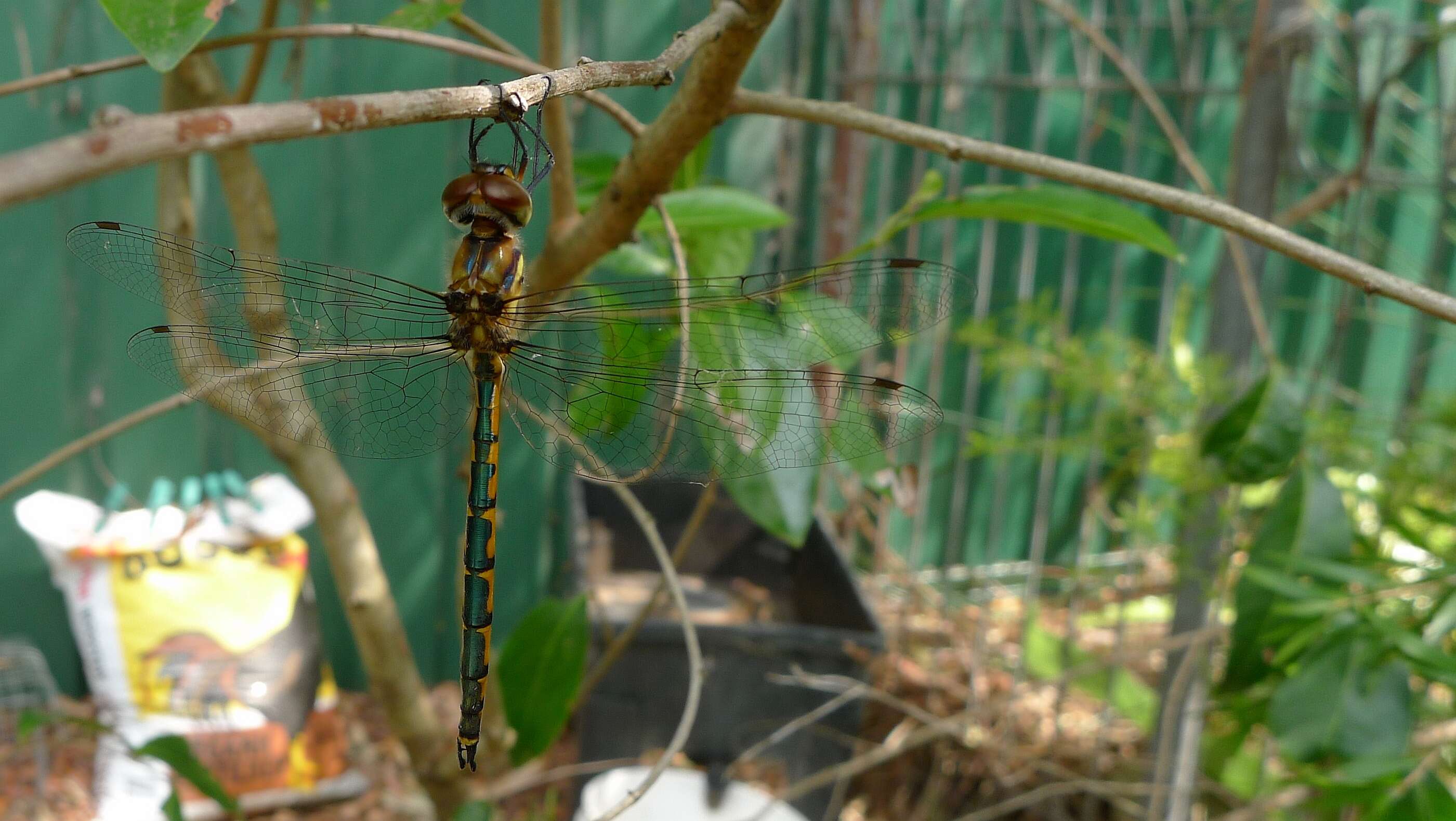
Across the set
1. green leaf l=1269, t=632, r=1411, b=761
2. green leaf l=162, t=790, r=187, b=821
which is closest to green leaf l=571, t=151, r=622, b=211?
green leaf l=162, t=790, r=187, b=821

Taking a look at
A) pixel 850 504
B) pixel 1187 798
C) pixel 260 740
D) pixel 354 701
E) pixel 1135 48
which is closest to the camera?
pixel 1187 798

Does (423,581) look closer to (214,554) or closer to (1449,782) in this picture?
(214,554)

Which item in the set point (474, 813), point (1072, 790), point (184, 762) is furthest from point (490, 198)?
point (1072, 790)

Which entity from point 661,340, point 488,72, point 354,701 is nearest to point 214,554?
point 354,701

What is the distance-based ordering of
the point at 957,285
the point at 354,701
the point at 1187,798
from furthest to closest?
1. the point at 354,701
2. the point at 1187,798
3. the point at 957,285

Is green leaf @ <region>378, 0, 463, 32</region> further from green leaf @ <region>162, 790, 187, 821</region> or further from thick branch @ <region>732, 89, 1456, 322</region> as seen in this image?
green leaf @ <region>162, 790, 187, 821</region>

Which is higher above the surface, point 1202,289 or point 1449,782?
point 1202,289

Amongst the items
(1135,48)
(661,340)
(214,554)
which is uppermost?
(1135,48)

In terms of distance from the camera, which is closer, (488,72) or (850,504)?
(488,72)
